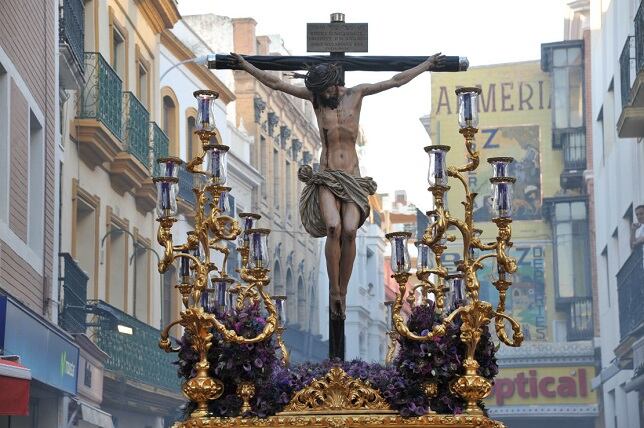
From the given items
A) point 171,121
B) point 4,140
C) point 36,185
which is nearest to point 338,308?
point 4,140

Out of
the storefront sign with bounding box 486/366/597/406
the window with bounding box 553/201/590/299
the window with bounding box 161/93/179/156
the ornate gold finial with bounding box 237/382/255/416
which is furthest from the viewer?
the storefront sign with bounding box 486/366/597/406

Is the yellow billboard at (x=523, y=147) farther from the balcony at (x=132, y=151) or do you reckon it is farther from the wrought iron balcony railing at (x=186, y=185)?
the balcony at (x=132, y=151)

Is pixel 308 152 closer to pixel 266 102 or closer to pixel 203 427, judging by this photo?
pixel 266 102

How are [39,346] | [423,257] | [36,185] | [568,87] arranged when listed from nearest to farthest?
[423,257] < [39,346] < [36,185] < [568,87]

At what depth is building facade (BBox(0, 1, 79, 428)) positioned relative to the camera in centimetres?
1794

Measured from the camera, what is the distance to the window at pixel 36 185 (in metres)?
20.2

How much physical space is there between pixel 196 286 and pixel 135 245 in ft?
64.4

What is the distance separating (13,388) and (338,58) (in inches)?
214

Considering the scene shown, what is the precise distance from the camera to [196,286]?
10234 millimetres

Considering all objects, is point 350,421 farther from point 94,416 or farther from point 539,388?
point 539,388

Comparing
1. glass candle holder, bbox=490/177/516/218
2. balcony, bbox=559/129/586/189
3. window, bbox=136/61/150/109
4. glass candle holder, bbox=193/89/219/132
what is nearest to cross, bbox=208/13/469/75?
glass candle holder, bbox=193/89/219/132

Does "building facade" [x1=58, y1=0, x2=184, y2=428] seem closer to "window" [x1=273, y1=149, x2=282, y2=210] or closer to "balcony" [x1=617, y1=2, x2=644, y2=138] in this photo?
"balcony" [x1=617, y1=2, x2=644, y2=138]

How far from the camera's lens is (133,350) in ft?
92.7

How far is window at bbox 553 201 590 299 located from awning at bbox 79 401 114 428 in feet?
Result: 107
